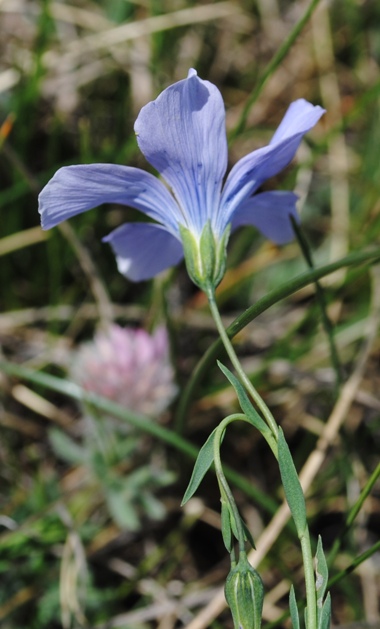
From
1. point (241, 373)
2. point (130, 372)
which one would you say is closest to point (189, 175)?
point (241, 373)

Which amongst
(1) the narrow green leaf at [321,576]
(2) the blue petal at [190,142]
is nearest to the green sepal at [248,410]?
(1) the narrow green leaf at [321,576]

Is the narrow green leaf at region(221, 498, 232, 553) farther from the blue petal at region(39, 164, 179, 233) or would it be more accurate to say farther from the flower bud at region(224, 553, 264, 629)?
the blue petal at region(39, 164, 179, 233)

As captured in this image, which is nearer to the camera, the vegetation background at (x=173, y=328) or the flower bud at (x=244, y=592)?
the flower bud at (x=244, y=592)

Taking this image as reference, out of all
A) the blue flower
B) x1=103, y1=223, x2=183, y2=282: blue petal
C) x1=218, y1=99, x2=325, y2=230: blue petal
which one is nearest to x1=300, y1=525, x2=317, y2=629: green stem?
the blue flower

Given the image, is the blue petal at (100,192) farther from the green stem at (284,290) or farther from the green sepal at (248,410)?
the green sepal at (248,410)

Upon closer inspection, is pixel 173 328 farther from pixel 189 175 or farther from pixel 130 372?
pixel 189 175

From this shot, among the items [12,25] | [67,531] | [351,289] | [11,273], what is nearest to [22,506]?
[67,531]
